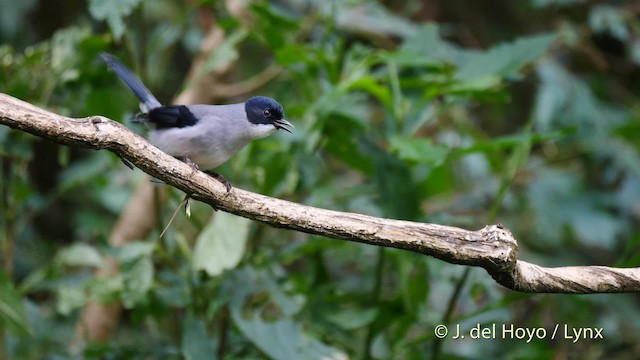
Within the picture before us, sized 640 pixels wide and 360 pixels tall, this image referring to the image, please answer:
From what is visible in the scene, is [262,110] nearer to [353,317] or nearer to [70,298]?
[353,317]

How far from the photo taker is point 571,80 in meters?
4.95

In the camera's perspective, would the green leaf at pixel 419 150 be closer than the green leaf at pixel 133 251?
Yes

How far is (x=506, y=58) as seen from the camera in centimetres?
345

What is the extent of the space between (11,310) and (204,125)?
1.14m

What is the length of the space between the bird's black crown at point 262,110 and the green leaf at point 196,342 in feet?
2.74

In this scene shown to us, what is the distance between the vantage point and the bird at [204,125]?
281cm

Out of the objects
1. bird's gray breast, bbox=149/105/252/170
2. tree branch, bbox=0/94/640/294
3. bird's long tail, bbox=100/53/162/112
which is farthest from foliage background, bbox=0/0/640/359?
tree branch, bbox=0/94/640/294

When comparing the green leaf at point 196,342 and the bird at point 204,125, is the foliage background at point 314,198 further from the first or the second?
the bird at point 204,125

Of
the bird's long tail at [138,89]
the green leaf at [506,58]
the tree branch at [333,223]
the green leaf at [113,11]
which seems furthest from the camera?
the green leaf at [506,58]

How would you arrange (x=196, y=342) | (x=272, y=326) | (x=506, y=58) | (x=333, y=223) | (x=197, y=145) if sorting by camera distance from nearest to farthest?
(x=333, y=223) → (x=197, y=145) → (x=196, y=342) → (x=272, y=326) → (x=506, y=58)

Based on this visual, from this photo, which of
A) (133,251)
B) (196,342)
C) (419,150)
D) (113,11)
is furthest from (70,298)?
(419,150)

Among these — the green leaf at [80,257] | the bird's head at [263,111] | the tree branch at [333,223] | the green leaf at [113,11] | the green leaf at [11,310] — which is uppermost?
the green leaf at [113,11]

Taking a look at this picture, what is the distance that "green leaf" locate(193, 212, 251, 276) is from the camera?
9.77ft

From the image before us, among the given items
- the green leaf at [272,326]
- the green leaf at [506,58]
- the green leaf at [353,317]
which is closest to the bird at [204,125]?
the green leaf at [272,326]
